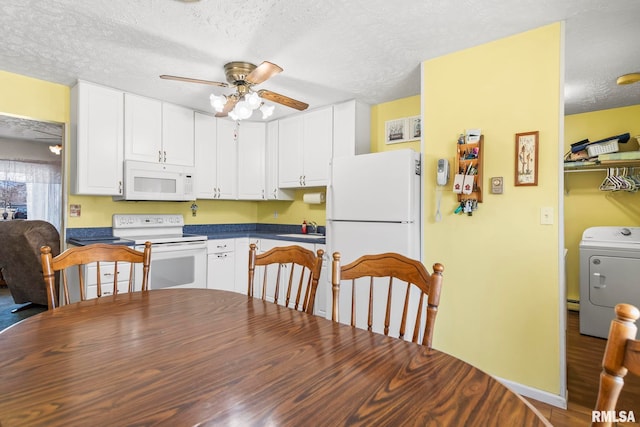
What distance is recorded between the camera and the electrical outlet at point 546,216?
2035 mm

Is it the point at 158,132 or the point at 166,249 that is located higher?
the point at 158,132

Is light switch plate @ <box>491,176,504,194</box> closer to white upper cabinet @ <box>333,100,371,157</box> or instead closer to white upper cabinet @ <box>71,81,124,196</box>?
white upper cabinet @ <box>333,100,371,157</box>

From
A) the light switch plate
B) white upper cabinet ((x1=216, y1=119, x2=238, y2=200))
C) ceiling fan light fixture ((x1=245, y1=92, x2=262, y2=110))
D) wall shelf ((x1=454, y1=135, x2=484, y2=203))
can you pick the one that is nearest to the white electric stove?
white upper cabinet ((x1=216, y1=119, x2=238, y2=200))

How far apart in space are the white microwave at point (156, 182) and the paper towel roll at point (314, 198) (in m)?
1.27

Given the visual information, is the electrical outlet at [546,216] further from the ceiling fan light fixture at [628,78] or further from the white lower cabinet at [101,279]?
the white lower cabinet at [101,279]

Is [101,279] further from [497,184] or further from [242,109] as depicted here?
[497,184]

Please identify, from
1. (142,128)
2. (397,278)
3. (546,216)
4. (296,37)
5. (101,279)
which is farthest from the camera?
(142,128)

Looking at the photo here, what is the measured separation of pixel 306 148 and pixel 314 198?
1.90ft

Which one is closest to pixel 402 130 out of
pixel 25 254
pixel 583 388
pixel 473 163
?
pixel 473 163

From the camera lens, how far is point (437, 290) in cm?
108

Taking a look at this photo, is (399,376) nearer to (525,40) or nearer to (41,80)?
(525,40)

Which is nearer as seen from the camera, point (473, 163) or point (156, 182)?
point (473, 163)

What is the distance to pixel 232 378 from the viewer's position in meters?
Answer: 0.79

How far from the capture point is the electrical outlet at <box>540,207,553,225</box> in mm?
2035
